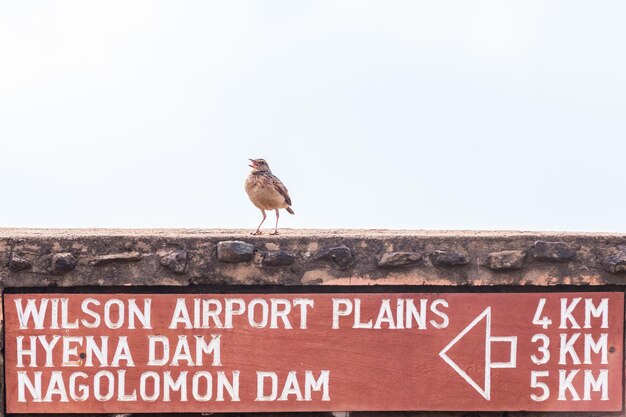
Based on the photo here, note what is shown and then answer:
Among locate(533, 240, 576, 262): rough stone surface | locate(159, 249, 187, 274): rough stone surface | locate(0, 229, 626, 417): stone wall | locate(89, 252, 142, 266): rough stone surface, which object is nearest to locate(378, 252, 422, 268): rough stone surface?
locate(0, 229, 626, 417): stone wall

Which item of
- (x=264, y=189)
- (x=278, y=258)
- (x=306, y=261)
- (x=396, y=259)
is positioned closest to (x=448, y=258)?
(x=396, y=259)

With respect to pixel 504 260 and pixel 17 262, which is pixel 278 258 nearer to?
pixel 504 260

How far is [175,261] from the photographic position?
626cm

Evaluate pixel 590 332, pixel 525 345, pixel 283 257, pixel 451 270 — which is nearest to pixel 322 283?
pixel 283 257

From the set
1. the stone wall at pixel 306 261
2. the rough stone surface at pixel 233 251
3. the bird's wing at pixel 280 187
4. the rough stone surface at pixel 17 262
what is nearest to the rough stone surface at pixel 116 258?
the stone wall at pixel 306 261

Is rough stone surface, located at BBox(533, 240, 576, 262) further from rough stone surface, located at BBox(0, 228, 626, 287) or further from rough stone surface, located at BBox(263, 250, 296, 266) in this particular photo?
rough stone surface, located at BBox(263, 250, 296, 266)

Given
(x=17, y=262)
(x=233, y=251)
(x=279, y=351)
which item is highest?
(x=233, y=251)

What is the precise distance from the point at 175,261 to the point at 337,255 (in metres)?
1.00

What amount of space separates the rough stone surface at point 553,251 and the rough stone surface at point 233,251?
70.7 inches

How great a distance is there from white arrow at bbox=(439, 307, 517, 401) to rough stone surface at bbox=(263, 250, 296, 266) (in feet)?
3.69

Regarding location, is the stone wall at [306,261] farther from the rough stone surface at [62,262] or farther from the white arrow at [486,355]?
the white arrow at [486,355]

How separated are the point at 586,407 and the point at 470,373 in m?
0.80

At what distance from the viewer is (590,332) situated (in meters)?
6.48

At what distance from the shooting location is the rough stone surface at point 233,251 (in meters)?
6.27
